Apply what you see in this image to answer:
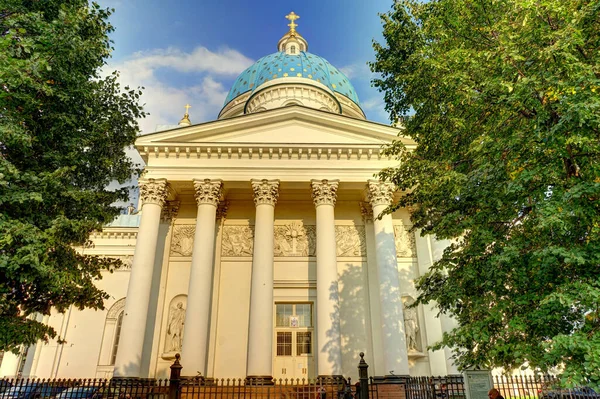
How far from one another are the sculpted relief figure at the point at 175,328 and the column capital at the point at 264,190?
6336 millimetres

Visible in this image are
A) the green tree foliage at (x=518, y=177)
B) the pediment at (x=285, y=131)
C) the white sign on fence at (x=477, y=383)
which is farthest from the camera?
the pediment at (x=285, y=131)

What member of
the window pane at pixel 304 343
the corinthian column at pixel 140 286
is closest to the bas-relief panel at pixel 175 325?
the corinthian column at pixel 140 286

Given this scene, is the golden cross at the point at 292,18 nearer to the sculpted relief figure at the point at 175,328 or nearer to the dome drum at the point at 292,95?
the dome drum at the point at 292,95

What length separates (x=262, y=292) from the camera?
16344 mm

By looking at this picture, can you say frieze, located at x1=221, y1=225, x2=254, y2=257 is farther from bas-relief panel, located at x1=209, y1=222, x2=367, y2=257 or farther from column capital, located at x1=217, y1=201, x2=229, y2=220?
→ column capital, located at x1=217, y1=201, x2=229, y2=220

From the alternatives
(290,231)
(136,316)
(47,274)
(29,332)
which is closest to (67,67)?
(47,274)

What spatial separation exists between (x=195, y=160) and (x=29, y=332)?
35.7ft

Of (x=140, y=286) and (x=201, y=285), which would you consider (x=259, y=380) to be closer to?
(x=201, y=285)

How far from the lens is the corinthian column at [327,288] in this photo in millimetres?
15367

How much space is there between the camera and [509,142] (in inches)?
283

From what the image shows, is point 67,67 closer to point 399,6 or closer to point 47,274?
point 47,274

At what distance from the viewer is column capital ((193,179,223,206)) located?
18.1 m

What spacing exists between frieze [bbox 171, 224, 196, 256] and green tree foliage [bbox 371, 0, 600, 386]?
1340 centimetres

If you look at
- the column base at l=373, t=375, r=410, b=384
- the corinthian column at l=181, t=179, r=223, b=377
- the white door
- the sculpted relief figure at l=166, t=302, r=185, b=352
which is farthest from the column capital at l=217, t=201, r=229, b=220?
the column base at l=373, t=375, r=410, b=384
